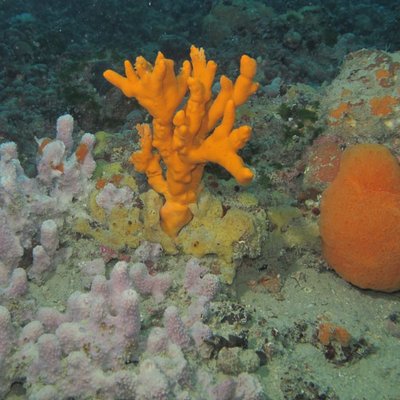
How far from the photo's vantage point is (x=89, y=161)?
11.3 ft

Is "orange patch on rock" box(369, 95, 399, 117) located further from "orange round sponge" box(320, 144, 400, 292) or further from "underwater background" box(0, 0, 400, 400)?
"orange round sponge" box(320, 144, 400, 292)

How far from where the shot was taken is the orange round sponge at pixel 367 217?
3170 mm

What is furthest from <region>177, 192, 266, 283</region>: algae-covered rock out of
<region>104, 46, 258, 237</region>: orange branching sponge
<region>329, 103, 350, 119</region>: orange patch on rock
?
<region>329, 103, 350, 119</region>: orange patch on rock

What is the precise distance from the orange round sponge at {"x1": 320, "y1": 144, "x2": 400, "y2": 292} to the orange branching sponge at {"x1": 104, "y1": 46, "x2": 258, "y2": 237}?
1.10 metres

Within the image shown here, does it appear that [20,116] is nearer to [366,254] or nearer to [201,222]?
[201,222]

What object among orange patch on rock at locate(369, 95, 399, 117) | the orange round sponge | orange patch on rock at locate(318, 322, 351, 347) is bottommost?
orange patch on rock at locate(318, 322, 351, 347)

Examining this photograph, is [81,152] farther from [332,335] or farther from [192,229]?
[332,335]

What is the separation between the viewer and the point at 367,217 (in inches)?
125

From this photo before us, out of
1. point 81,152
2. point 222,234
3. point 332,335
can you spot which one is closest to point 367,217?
point 332,335

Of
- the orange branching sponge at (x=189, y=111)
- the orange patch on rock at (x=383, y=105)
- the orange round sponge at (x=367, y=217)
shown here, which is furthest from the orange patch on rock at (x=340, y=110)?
the orange branching sponge at (x=189, y=111)

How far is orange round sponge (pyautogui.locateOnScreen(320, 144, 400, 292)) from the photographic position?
10.4 feet

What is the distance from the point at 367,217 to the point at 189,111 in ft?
5.24

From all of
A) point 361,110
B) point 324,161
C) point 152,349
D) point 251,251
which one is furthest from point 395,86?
point 152,349

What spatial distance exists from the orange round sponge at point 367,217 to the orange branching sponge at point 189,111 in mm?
1102
